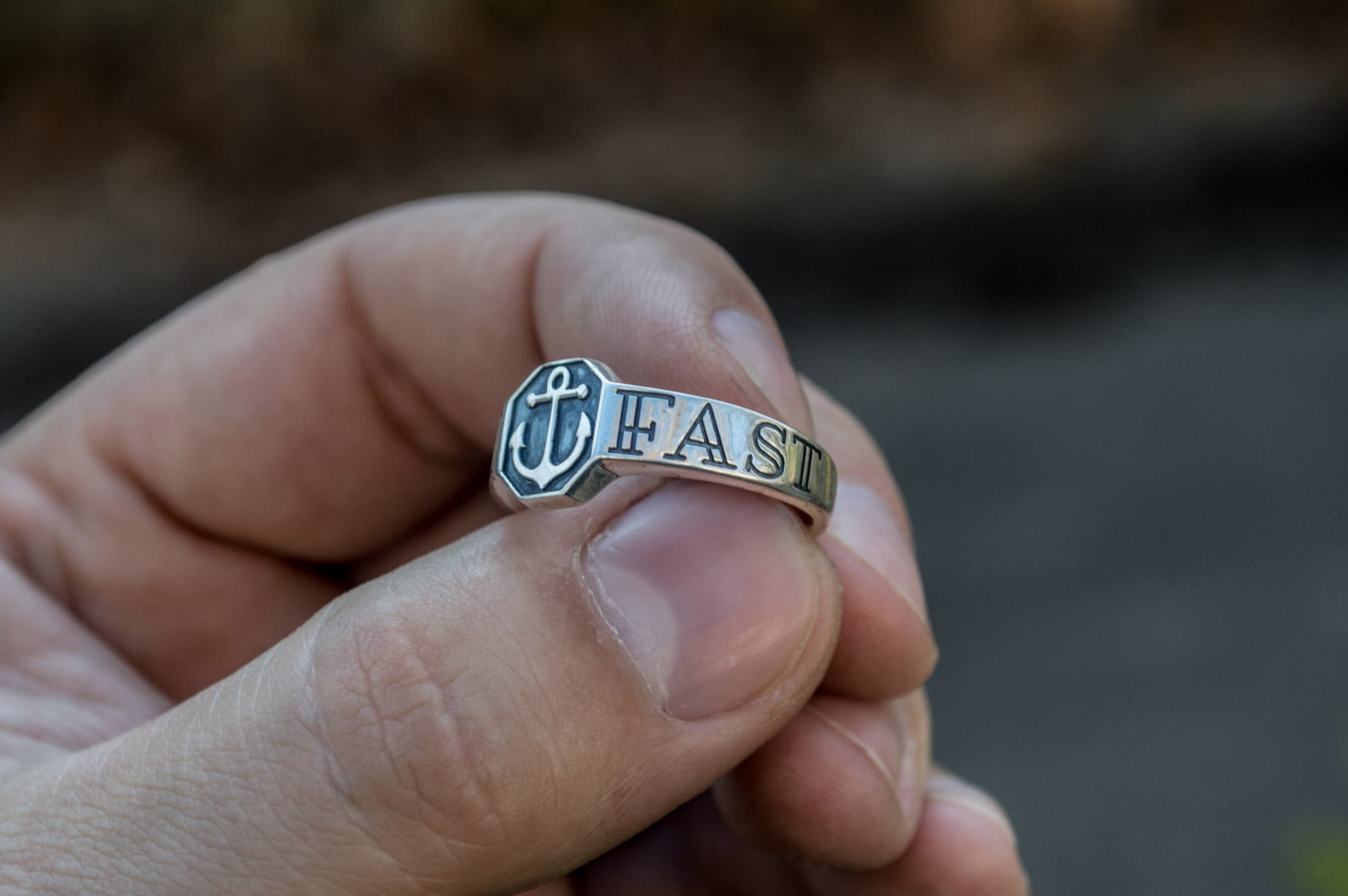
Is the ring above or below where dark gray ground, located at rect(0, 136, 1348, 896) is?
above

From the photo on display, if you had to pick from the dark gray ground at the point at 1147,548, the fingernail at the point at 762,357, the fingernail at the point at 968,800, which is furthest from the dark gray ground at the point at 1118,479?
the fingernail at the point at 762,357

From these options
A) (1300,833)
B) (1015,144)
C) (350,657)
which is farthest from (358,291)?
(1015,144)

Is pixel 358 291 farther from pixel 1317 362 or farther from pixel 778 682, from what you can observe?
pixel 1317 362

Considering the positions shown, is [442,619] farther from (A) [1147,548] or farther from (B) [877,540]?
(A) [1147,548]

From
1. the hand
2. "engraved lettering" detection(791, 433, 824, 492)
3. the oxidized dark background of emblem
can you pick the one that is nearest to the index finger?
the hand

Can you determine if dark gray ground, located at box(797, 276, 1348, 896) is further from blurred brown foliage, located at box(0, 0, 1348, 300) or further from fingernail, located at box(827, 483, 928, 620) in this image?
fingernail, located at box(827, 483, 928, 620)

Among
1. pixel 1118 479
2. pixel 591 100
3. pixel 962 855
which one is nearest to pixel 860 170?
pixel 591 100
